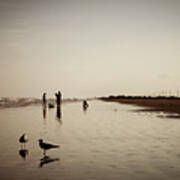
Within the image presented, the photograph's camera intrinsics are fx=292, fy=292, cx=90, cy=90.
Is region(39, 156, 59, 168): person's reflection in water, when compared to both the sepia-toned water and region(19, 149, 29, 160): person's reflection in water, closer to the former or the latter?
the sepia-toned water

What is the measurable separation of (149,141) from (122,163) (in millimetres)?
5341

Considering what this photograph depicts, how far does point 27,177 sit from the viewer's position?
8695 millimetres

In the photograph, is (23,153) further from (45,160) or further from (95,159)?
(95,159)

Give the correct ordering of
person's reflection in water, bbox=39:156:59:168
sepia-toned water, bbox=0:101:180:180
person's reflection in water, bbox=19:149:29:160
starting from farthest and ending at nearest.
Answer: person's reflection in water, bbox=19:149:29:160 < person's reflection in water, bbox=39:156:59:168 < sepia-toned water, bbox=0:101:180:180

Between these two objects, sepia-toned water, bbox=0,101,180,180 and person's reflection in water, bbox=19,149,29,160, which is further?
person's reflection in water, bbox=19,149,29,160

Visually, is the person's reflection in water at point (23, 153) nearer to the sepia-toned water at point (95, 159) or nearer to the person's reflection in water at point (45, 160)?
the sepia-toned water at point (95, 159)

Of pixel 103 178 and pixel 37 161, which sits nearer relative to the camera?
pixel 103 178

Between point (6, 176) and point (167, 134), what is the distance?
1167 cm

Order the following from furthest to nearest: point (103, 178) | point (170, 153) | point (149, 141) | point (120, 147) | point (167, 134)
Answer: point (167, 134) < point (149, 141) < point (120, 147) < point (170, 153) < point (103, 178)

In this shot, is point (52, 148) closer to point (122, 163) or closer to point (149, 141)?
point (122, 163)

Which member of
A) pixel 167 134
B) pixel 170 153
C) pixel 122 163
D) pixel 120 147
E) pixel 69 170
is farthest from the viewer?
pixel 167 134

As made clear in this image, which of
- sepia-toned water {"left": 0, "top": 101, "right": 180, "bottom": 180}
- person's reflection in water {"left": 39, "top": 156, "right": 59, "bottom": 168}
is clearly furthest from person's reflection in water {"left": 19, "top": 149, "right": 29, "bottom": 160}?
person's reflection in water {"left": 39, "top": 156, "right": 59, "bottom": 168}

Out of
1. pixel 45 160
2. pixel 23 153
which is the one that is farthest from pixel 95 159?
pixel 23 153

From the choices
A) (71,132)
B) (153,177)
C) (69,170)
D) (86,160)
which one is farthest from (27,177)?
(71,132)
